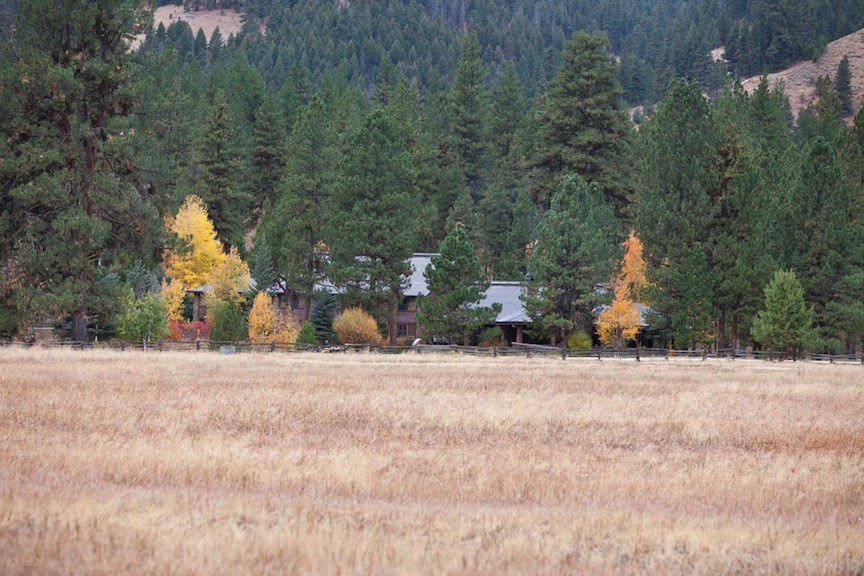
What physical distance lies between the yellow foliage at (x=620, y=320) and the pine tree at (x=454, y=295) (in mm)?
7130

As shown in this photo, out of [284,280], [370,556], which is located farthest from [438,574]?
[284,280]

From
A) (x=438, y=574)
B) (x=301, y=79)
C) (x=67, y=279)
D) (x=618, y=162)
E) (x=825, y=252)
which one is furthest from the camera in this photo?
(x=301, y=79)

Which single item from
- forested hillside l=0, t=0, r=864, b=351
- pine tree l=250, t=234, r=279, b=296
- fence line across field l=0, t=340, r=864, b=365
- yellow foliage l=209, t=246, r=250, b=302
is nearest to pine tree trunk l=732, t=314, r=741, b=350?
forested hillside l=0, t=0, r=864, b=351

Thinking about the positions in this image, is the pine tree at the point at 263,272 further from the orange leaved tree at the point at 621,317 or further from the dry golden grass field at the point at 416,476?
the dry golden grass field at the point at 416,476

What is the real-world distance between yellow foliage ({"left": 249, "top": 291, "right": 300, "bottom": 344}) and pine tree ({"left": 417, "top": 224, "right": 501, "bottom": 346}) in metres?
7.85

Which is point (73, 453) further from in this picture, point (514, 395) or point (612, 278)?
point (612, 278)

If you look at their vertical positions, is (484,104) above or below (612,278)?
above

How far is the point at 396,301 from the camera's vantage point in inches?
2680

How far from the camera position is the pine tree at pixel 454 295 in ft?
200

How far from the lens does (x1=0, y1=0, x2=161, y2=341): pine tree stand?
4516 centimetres

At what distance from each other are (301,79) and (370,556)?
421 feet

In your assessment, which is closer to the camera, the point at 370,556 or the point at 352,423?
the point at 370,556

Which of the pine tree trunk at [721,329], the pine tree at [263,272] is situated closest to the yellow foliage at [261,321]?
the pine tree at [263,272]

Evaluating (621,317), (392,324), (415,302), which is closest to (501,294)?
(415,302)
